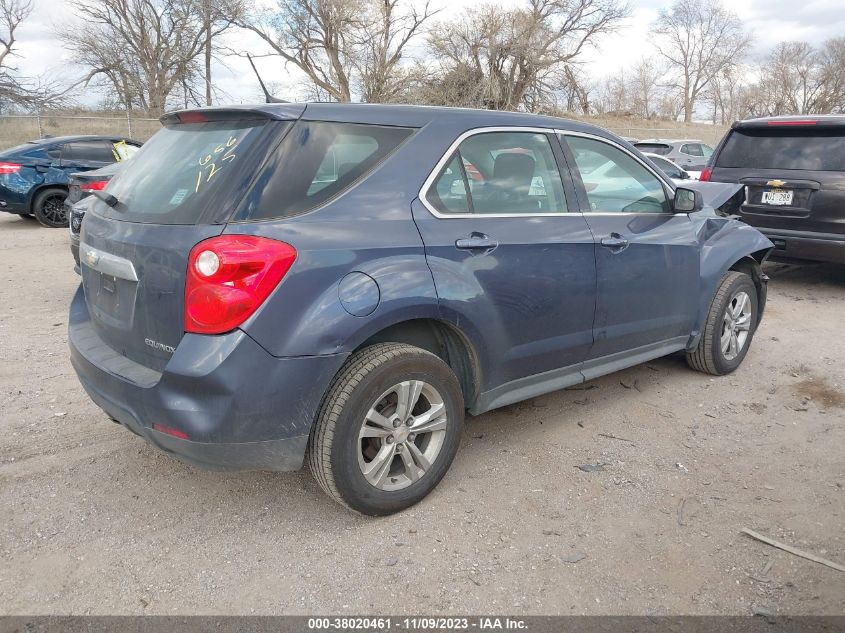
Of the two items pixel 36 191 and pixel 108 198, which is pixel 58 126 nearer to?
pixel 36 191

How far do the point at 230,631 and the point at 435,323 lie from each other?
148 cm

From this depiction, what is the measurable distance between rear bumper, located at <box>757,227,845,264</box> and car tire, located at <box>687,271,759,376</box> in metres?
2.19

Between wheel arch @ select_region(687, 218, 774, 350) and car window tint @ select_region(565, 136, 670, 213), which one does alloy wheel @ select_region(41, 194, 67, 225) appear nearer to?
car window tint @ select_region(565, 136, 670, 213)

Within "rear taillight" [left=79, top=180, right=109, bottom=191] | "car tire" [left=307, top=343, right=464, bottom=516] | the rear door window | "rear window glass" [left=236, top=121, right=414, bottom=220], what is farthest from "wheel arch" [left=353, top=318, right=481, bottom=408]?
the rear door window

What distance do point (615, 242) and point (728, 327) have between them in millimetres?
1615

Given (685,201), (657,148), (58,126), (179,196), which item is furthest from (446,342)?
(58,126)

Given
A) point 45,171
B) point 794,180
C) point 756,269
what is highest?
point 45,171

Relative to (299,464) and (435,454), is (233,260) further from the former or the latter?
(435,454)

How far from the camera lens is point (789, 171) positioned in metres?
6.86

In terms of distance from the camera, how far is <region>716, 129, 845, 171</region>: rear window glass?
664cm

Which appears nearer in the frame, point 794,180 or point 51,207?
point 794,180

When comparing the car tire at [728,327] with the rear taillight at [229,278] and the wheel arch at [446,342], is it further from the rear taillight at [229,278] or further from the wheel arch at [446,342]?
the rear taillight at [229,278]

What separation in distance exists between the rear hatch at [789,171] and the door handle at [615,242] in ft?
13.1

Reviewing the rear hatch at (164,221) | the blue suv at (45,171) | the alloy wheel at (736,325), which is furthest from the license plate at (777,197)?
the blue suv at (45,171)
